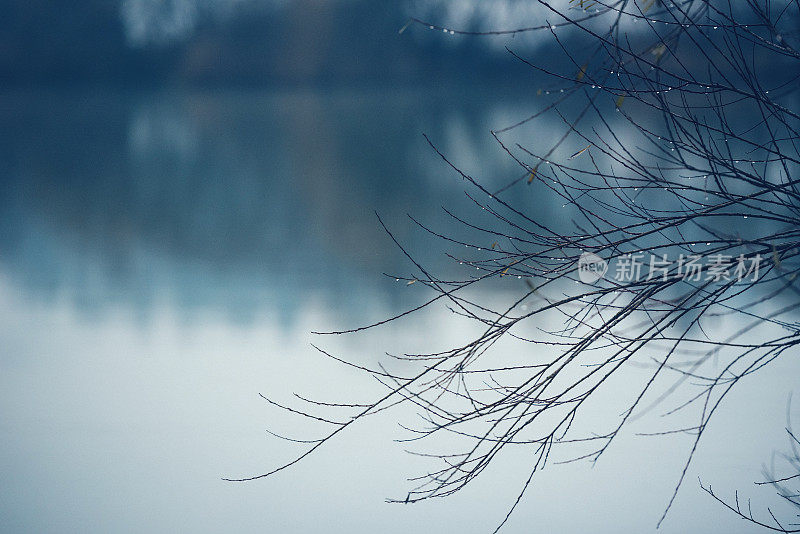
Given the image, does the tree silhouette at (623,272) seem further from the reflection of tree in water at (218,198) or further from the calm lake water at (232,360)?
the reflection of tree in water at (218,198)

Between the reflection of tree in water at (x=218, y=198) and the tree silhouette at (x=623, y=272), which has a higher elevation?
the reflection of tree in water at (x=218, y=198)

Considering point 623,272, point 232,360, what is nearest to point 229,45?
point 232,360

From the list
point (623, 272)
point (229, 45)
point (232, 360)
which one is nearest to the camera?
point (623, 272)

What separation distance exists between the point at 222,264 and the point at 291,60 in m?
Answer: 16.9

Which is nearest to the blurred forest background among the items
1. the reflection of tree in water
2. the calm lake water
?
the reflection of tree in water

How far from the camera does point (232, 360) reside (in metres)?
4.34

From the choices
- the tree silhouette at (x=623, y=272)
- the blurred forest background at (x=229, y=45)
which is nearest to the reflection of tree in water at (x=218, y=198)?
the tree silhouette at (x=623, y=272)

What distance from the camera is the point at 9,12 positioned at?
20.4 m

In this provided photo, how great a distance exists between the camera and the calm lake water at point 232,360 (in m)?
3.07

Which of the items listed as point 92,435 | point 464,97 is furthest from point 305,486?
point 464,97

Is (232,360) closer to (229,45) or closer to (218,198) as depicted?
(218,198)

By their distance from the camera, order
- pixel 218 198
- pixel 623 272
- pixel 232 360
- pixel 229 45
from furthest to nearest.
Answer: pixel 229 45
pixel 218 198
pixel 232 360
pixel 623 272

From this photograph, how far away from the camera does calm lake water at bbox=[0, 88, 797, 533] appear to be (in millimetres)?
3066

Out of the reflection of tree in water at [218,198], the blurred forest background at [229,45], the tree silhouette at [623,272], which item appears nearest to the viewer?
the tree silhouette at [623,272]
